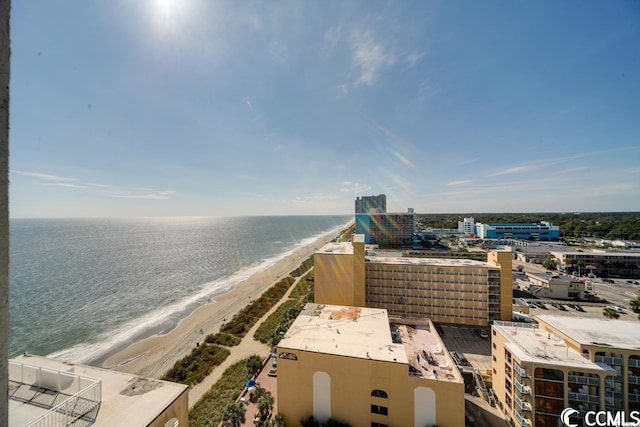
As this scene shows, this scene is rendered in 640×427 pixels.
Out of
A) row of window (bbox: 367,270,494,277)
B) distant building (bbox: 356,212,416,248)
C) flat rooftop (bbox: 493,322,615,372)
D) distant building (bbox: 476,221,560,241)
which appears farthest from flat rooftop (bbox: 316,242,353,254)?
distant building (bbox: 476,221,560,241)

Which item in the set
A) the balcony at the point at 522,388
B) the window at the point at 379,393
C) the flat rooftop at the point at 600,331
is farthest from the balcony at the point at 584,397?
the window at the point at 379,393

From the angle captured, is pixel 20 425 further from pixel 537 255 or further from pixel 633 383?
pixel 537 255

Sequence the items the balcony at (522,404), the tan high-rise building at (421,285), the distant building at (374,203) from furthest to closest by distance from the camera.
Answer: the distant building at (374,203) < the tan high-rise building at (421,285) < the balcony at (522,404)

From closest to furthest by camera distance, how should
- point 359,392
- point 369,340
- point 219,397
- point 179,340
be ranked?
point 359,392 < point 369,340 < point 219,397 < point 179,340

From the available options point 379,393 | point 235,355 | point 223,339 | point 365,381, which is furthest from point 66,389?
point 223,339

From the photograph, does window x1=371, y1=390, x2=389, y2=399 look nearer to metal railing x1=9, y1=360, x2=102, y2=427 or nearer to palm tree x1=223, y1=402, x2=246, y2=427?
palm tree x1=223, y1=402, x2=246, y2=427

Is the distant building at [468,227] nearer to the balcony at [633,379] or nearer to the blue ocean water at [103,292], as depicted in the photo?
the blue ocean water at [103,292]

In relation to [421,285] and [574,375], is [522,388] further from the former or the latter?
[421,285]
